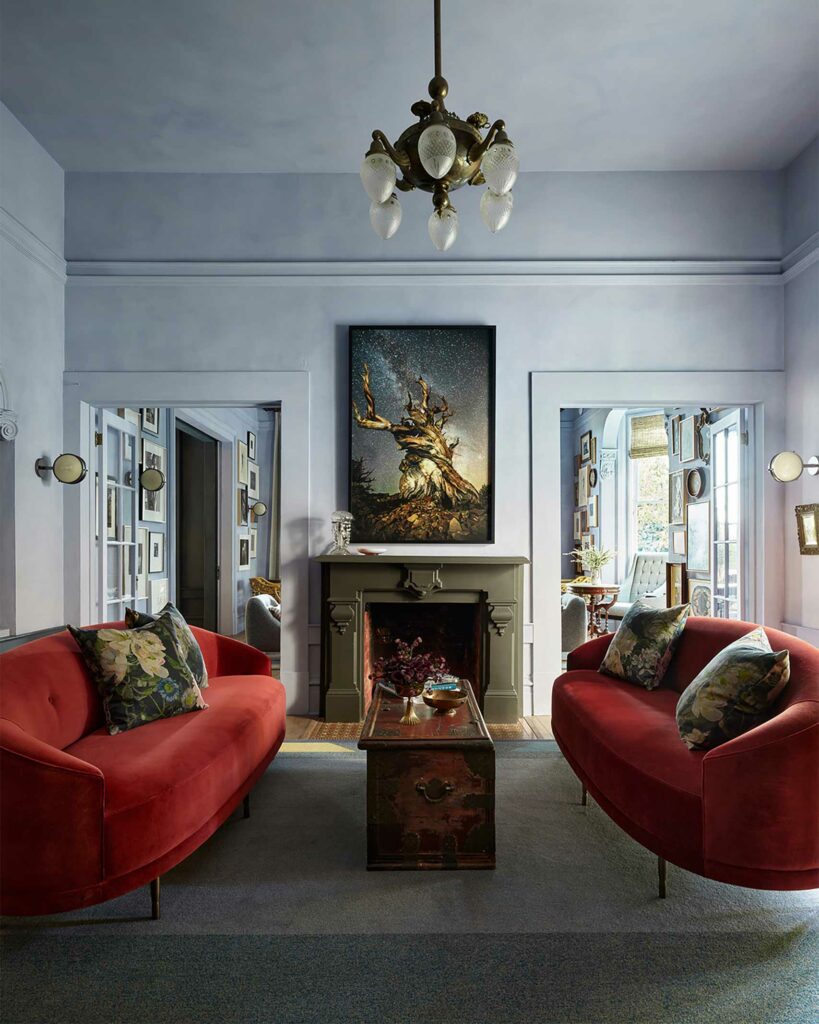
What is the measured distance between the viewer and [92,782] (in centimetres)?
208

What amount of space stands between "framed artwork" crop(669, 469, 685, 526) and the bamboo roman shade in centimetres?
102

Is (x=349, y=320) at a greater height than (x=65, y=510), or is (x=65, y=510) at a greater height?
(x=349, y=320)

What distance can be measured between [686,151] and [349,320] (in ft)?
8.25

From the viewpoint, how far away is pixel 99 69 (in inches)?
158

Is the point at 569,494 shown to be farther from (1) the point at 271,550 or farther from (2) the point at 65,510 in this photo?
(2) the point at 65,510

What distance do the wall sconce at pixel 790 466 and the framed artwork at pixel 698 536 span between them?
1.60 meters

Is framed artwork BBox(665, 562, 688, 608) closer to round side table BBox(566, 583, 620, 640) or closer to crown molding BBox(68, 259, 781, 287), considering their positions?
round side table BBox(566, 583, 620, 640)

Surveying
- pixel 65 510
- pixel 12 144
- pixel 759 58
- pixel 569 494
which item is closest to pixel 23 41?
pixel 12 144

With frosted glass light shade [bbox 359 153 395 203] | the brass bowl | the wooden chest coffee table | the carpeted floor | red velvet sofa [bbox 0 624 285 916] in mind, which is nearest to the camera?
the carpeted floor

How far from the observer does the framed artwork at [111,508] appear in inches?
210

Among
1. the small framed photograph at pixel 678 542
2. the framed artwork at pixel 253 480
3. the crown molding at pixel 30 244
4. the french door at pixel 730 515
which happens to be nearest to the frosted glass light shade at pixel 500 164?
the crown molding at pixel 30 244

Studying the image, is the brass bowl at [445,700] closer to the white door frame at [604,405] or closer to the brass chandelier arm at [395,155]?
the white door frame at [604,405]

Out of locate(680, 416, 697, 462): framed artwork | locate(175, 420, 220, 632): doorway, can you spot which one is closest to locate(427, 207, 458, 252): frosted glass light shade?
locate(680, 416, 697, 462): framed artwork

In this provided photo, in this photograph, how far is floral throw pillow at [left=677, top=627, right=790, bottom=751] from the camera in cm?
243
